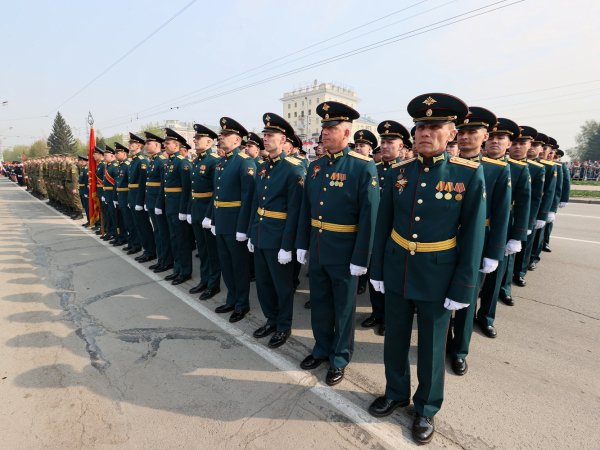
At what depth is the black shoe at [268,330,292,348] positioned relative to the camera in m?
3.40

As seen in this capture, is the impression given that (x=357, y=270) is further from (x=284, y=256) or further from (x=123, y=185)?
(x=123, y=185)

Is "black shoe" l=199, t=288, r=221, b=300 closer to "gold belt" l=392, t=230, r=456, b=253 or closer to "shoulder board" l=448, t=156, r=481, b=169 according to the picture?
"gold belt" l=392, t=230, r=456, b=253

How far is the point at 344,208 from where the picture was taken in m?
2.76

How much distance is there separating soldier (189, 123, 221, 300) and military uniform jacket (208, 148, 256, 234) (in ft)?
1.71

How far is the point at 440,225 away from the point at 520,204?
82.7 inches

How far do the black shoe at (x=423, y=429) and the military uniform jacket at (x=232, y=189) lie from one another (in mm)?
2567

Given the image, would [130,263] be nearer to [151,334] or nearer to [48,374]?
[151,334]

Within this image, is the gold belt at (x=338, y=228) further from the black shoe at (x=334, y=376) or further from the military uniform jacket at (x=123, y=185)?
the military uniform jacket at (x=123, y=185)

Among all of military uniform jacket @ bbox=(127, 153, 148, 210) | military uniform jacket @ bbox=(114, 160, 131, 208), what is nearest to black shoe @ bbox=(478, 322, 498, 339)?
military uniform jacket @ bbox=(127, 153, 148, 210)

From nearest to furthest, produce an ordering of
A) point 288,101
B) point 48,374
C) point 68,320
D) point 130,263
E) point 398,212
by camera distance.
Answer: point 398,212
point 48,374
point 68,320
point 130,263
point 288,101

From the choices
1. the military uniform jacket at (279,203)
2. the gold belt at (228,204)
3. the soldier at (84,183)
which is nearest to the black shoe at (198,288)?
the gold belt at (228,204)

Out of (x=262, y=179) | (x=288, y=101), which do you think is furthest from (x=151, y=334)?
(x=288, y=101)

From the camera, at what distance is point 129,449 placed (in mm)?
2172

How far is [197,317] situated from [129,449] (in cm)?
192
